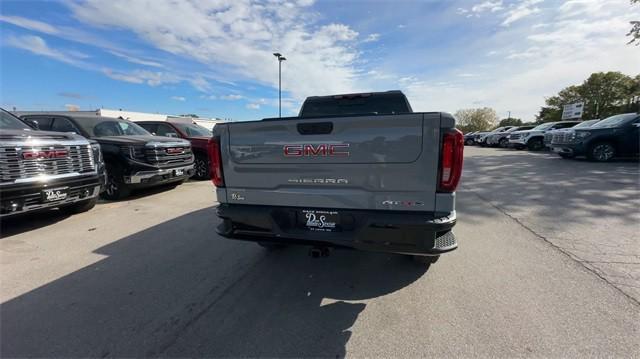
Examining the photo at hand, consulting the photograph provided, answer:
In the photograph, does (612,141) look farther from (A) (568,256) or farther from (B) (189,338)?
(B) (189,338)

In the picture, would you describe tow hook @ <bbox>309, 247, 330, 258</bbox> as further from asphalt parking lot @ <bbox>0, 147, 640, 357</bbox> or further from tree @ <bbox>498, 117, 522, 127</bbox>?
tree @ <bbox>498, 117, 522, 127</bbox>

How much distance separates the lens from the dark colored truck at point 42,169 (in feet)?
13.1

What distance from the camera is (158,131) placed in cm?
969

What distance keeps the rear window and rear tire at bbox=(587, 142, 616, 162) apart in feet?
36.3

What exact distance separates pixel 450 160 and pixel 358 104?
2639 millimetres

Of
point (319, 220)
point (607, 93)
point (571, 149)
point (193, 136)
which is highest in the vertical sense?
point (607, 93)

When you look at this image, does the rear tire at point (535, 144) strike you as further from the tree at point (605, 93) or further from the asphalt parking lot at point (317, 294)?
the tree at point (605, 93)

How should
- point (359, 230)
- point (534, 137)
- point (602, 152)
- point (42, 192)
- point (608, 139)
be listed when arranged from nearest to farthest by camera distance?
point (359, 230) < point (42, 192) < point (608, 139) < point (602, 152) < point (534, 137)

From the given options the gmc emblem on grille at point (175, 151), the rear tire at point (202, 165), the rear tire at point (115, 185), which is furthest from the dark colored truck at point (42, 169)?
the rear tire at point (202, 165)

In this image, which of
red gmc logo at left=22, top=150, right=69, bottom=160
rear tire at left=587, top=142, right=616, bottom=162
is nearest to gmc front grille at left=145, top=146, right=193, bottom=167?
red gmc logo at left=22, top=150, right=69, bottom=160

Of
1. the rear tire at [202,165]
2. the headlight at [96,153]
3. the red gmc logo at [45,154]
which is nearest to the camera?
the red gmc logo at [45,154]

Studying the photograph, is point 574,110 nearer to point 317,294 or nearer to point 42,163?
point 317,294

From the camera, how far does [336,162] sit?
8.20ft

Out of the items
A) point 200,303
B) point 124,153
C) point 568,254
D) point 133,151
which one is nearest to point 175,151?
point 133,151
